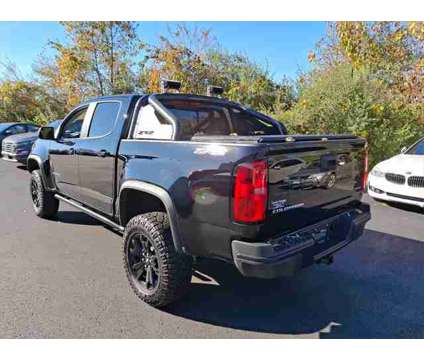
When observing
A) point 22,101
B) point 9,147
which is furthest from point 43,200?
point 22,101

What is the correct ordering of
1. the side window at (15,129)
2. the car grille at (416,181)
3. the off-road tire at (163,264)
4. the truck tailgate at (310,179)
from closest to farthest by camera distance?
the truck tailgate at (310,179) → the off-road tire at (163,264) → the car grille at (416,181) → the side window at (15,129)

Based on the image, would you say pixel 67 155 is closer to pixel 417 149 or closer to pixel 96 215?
pixel 96 215

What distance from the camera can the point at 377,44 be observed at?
12688 mm

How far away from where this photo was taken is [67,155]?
4141 mm

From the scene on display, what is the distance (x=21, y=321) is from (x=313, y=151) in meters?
2.65

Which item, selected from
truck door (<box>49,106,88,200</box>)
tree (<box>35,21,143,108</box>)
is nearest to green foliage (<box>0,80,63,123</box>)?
tree (<box>35,21,143,108</box>)

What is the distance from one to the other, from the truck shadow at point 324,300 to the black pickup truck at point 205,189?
0.47 meters

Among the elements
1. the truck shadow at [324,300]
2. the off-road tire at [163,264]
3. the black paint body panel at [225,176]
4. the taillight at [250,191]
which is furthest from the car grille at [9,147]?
the taillight at [250,191]

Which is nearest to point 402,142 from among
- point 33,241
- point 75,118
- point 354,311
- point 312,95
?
point 312,95

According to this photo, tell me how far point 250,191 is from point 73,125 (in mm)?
3511

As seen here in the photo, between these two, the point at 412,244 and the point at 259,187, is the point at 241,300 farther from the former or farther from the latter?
the point at 412,244

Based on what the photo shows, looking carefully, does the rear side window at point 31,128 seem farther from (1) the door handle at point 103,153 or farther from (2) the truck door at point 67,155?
(1) the door handle at point 103,153

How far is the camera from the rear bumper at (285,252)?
2.19 meters

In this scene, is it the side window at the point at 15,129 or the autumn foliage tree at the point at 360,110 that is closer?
the autumn foliage tree at the point at 360,110
